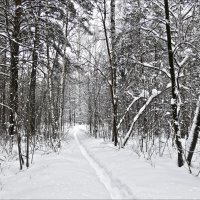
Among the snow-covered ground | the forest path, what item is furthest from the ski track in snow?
the forest path

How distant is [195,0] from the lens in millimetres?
8773

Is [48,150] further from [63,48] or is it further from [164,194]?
[164,194]

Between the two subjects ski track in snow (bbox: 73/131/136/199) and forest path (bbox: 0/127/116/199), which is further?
ski track in snow (bbox: 73/131/136/199)

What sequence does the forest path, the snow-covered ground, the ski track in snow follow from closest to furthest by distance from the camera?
the forest path < the snow-covered ground < the ski track in snow

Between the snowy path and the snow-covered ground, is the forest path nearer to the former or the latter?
the snow-covered ground

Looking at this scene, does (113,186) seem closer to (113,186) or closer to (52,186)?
(113,186)

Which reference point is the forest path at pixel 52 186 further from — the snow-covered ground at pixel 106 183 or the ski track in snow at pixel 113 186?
the ski track in snow at pixel 113 186

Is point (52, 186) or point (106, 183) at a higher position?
point (52, 186)

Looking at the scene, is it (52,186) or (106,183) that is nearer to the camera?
(52,186)

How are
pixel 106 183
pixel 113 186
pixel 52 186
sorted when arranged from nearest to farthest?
pixel 52 186 → pixel 113 186 → pixel 106 183

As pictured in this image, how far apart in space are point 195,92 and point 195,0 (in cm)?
319

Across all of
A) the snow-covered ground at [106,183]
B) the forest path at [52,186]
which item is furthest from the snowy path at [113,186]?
the forest path at [52,186]

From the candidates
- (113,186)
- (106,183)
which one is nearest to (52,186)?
(113,186)

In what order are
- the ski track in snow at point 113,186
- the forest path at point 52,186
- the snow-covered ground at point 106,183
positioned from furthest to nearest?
the ski track in snow at point 113,186 < the snow-covered ground at point 106,183 < the forest path at point 52,186
